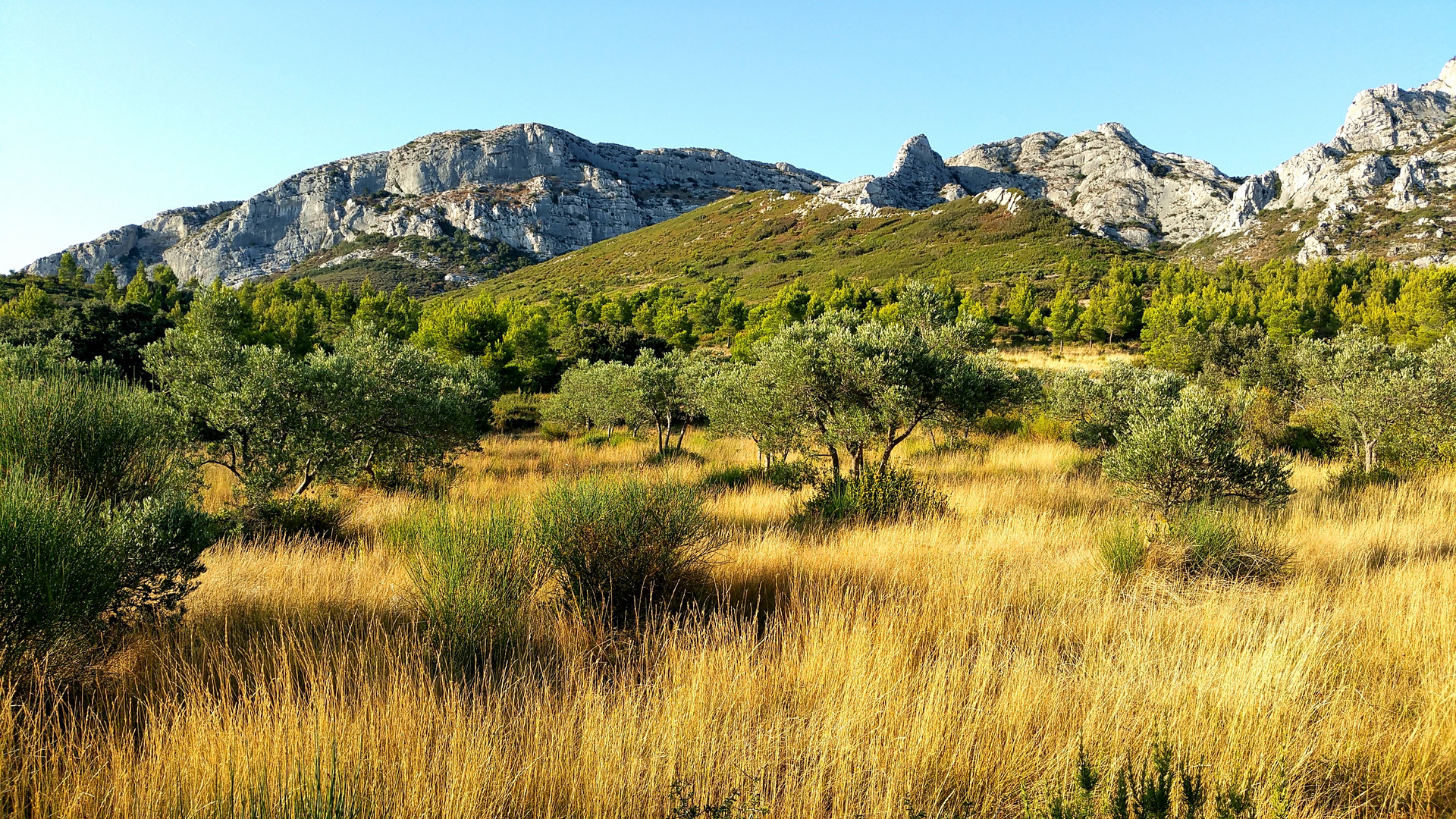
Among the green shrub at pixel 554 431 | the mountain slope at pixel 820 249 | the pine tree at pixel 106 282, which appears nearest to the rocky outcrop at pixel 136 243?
the mountain slope at pixel 820 249

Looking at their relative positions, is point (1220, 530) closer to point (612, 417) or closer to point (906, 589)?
point (906, 589)

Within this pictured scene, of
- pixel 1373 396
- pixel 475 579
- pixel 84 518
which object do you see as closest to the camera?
pixel 84 518

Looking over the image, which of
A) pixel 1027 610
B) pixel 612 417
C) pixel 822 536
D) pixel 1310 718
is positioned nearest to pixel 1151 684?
pixel 1310 718

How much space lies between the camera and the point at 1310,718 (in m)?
2.87

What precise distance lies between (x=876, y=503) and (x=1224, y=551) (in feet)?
11.9

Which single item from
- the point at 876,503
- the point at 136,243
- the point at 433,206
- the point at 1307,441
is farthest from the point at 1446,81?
the point at 136,243

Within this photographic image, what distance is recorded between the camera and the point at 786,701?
2980 millimetres

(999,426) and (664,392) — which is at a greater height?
(664,392)

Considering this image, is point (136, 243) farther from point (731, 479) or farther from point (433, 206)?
point (731, 479)

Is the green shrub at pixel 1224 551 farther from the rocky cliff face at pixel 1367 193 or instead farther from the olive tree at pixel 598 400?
the rocky cliff face at pixel 1367 193

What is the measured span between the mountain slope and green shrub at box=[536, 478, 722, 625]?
70841 mm

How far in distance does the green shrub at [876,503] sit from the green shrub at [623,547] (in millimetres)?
3028

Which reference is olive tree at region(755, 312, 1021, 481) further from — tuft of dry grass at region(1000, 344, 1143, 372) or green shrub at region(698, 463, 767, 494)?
tuft of dry grass at region(1000, 344, 1143, 372)

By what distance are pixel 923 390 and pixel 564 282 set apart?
105272mm
